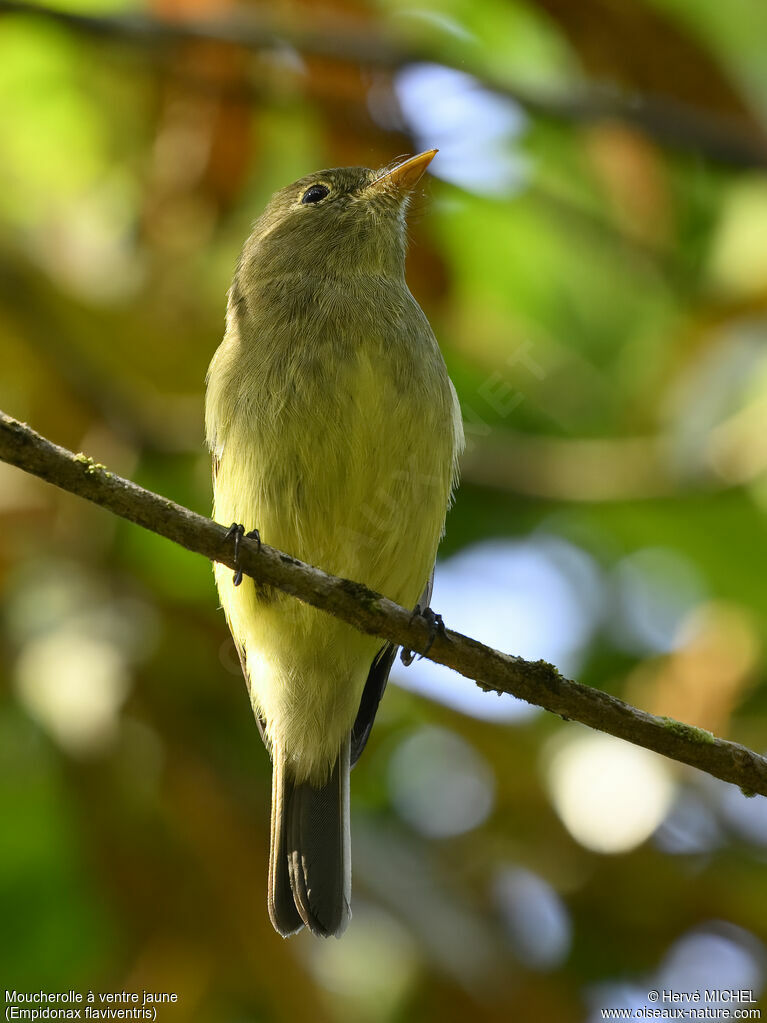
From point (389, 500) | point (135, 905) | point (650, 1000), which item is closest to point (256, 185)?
point (389, 500)

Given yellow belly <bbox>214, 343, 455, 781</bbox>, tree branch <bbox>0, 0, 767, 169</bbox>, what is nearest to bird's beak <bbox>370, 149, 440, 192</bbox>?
tree branch <bbox>0, 0, 767, 169</bbox>

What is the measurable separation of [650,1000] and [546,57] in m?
4.56

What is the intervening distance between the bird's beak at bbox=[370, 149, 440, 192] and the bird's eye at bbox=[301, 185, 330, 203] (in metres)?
0.22

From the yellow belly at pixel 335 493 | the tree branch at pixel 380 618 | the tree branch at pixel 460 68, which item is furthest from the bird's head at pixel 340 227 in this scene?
the tree branch at pixel 380 618

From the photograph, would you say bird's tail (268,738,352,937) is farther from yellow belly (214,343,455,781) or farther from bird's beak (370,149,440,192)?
bird's beak (370,149,440,192)

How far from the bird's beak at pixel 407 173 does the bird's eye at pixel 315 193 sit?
220 millimetres

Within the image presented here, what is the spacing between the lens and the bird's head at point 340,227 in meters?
4.83

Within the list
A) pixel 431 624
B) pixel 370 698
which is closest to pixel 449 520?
pixel 370 698

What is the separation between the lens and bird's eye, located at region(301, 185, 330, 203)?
528cm

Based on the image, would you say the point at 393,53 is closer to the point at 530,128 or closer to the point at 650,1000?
the point at 530,128

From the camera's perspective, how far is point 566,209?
219 inches

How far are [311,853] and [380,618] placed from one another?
57.4 inches

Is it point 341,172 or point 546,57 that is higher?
point 546,57

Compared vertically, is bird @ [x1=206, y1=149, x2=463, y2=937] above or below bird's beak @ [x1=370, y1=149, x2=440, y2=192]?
below
